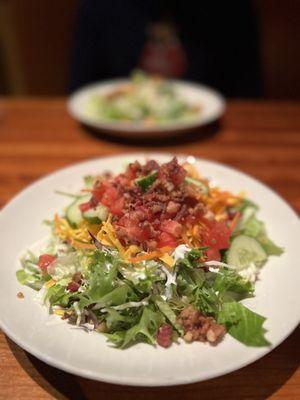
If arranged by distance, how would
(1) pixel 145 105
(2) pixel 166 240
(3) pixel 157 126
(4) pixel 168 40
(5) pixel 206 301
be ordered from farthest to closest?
1. (4) pixel 168 40
2. (1) pixel 145 105
3. (3) pixel 157 126
4. (2) pixel 166 240
5. (5) pixel 206 301

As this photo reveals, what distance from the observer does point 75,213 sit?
6.18ft

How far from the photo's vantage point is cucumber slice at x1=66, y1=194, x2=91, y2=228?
1.86 metres

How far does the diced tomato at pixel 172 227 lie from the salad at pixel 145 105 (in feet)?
5.10

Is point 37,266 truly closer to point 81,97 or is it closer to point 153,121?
point 153,121

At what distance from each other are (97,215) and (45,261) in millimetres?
266

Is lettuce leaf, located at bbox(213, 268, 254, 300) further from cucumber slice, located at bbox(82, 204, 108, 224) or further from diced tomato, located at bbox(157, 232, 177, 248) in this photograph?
cucumber slice, located at bbox(82, 204, 108, 224)

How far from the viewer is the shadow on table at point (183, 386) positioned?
1357 millimetres

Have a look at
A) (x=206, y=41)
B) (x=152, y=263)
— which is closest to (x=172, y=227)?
(x=152, y=263)

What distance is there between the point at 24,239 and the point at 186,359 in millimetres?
889

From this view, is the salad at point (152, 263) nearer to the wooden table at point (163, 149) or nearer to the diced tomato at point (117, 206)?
the diced tomato at point (117, 206)

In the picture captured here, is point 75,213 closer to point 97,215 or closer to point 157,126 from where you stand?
point 97,215

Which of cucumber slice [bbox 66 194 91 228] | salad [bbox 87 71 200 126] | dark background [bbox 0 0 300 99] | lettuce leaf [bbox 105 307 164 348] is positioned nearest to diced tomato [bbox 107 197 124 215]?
cucumber slice [bbox 66 194 91 228]

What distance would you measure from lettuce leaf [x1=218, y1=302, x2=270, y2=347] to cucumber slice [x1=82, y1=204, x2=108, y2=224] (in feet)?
1.89

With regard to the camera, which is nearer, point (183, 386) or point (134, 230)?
point (183, 386)
